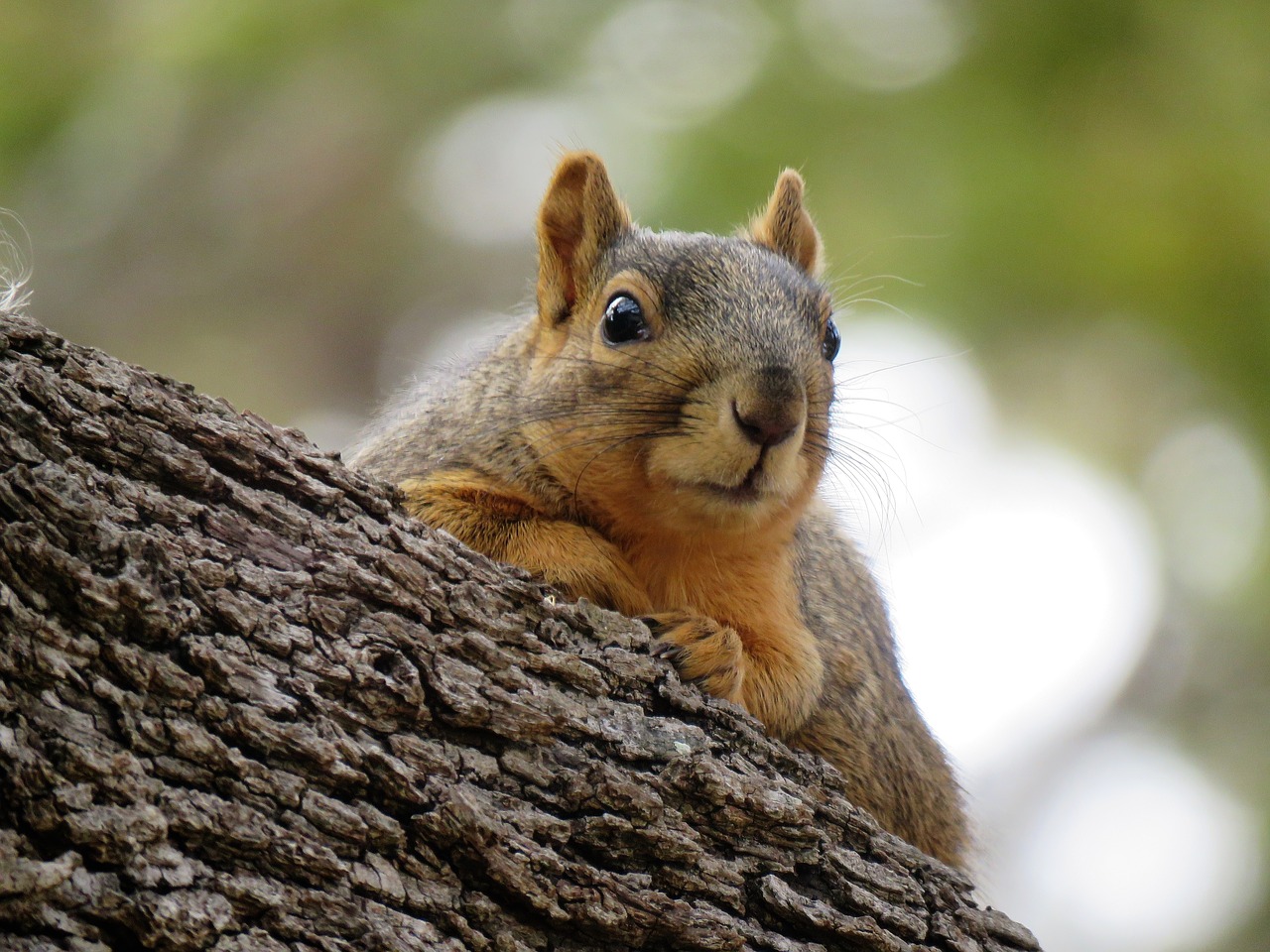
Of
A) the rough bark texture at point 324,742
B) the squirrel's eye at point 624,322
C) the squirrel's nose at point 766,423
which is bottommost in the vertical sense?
the rough bark texture at point 324,742

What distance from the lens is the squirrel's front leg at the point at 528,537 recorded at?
102 inches

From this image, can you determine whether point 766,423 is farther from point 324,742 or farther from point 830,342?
point 324,742

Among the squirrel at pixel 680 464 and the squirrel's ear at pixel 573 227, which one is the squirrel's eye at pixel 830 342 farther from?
the squirrel's ear at pixel 573 227

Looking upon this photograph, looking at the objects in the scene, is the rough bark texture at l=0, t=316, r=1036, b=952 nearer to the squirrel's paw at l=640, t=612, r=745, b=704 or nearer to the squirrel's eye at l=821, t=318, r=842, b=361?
the squirrel's paw at l=640, t=612, r=745, b=704

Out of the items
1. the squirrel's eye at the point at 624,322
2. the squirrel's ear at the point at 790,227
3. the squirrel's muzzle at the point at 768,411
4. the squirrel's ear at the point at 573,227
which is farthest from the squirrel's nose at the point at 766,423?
the squirrel's ear at the point at 790,227

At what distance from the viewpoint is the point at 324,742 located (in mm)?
1896

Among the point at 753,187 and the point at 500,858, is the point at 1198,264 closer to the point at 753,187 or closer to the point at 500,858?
the point at 753,187

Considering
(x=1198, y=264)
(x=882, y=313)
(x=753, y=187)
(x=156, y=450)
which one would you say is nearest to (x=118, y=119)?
(x=753, y=187)

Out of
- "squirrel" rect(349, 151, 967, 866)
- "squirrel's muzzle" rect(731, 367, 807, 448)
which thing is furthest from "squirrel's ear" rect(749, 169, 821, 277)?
"squirrel's muzzle" rect(731, 367, 807, 448)

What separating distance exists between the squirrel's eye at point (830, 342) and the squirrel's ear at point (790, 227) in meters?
0.45

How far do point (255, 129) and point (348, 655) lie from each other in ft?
14.7

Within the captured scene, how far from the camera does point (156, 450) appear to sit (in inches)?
77.6

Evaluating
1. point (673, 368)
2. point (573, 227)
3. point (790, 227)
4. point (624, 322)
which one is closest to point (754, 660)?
point (673, 368)

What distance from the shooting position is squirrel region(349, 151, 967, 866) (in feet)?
8.57
